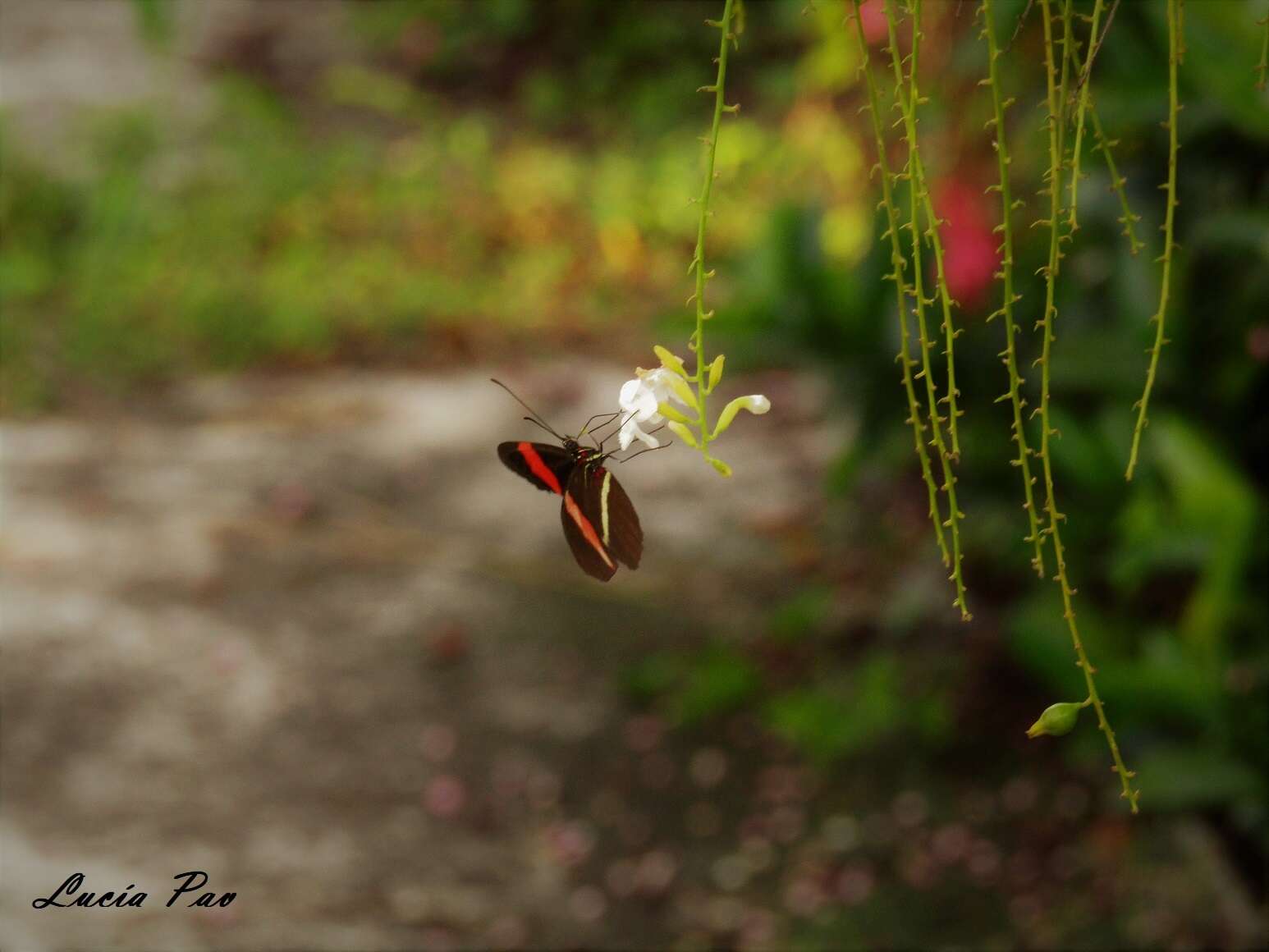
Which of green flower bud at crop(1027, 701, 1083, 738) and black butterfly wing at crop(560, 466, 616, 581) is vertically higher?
black butterfly wing at crop(560, 466, 616, 581)

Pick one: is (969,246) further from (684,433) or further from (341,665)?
(684,433)

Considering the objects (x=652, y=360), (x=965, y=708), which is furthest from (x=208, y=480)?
(x=965, y=708)

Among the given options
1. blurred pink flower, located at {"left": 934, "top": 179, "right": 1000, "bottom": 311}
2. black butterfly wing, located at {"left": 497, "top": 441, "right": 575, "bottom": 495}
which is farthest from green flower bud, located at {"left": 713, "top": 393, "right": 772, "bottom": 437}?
blurred pink flower, located at {"left": 934, "top": 179, "right": 1000, "bottom": 311}

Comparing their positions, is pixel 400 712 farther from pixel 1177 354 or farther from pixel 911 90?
pixel 911 90

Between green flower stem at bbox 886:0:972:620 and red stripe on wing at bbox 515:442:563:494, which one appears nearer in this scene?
green flower stem at bbox 886:0:972:620

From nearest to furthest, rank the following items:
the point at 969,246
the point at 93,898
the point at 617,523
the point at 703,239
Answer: the point at 703,239 < the point at 617,523 < the point at 93,898 < the point at 969,246

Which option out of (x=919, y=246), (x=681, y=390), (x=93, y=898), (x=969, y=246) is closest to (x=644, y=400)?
(x=681, y=390)

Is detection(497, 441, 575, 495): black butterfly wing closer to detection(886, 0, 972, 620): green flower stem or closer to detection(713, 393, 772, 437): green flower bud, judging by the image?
detection(713, 393, 772, 437): green flower bud

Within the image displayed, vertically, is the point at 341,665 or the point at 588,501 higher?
the point at 341,665
